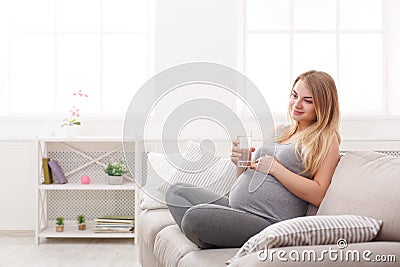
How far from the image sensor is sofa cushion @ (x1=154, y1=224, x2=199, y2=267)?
7.60 feet

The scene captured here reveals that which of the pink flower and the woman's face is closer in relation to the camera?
the woman's face

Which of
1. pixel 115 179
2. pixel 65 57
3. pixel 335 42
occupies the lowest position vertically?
pixel 115 179

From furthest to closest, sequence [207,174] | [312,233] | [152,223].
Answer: [207,174] → [152,223] → [312,233]

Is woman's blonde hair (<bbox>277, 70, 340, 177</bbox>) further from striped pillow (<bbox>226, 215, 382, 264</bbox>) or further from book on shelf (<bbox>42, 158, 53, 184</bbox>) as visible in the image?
book on shelf (<bbox>42, 158, 53, 184</bbox>)

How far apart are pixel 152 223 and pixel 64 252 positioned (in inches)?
55.7

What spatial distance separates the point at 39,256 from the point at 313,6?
2.84 metres

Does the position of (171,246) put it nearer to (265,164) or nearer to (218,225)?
(218,225)

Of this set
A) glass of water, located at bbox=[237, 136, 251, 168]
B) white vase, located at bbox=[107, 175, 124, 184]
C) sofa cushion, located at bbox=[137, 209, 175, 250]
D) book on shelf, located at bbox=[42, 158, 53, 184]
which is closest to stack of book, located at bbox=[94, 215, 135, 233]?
white vase, located at bbox=[107, 175, 124, 184]

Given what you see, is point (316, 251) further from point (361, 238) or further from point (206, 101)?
point (206, 101)

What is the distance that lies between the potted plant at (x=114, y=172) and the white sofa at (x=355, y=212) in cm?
205

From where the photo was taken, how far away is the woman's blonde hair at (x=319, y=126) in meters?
2.44

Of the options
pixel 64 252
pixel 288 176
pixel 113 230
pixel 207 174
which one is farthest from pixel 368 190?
pixel 113 230

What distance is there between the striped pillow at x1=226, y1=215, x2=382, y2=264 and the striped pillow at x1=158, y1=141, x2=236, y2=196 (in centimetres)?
123

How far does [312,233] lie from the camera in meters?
1.79
